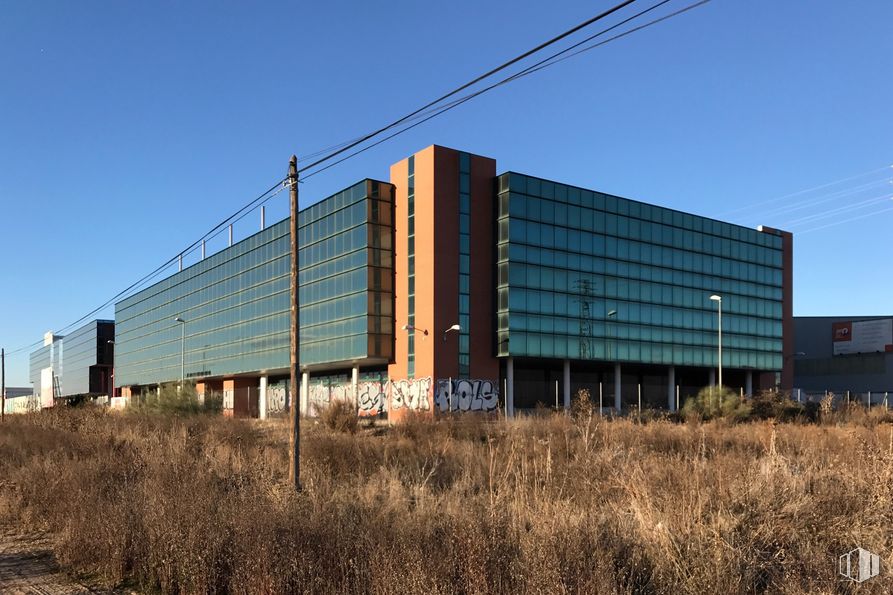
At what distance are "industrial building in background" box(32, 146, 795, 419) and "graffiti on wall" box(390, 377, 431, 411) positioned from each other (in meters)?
0.13

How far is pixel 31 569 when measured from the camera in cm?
918

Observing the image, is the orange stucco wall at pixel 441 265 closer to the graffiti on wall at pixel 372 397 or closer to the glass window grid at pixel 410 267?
the glass window grid at pixel 410 267

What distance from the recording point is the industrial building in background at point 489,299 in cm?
4834

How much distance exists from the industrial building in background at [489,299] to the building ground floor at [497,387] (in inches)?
6.7

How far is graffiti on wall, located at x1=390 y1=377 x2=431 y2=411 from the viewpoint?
151ft

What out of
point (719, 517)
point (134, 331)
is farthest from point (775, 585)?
point (134, 331)

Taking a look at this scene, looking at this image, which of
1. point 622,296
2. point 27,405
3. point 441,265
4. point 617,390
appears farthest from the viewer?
point 27,405

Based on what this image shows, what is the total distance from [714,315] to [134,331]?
75.3m

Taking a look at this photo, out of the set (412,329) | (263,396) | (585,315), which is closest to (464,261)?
(412,329)

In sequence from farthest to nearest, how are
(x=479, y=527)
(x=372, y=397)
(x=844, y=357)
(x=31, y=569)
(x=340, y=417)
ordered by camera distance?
(x=844, y=357), (x=372, y=397), (x=340, y=417), (x=31, y=569), (x=479, y=527)

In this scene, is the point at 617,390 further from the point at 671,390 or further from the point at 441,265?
the point at 441,265

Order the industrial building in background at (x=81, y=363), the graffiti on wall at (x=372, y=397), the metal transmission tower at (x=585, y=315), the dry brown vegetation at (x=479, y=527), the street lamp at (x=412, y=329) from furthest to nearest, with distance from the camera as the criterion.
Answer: the industrial building in background at (x=81, y=363) → the metal transmission tower at (x=585, y=315) → the graffiti on wall at (x=372, y=397) → the street lamp at (x=412, y=329) → the dry brown vegetation at (x=479, y=527)

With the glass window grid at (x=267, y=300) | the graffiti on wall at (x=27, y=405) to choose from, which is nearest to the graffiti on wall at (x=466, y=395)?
the glass window grid at (x=267, y=300)

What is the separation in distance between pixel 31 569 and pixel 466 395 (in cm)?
3898
